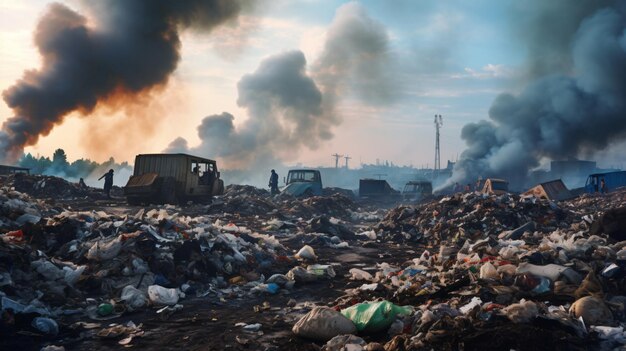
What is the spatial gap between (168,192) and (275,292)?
11.2m

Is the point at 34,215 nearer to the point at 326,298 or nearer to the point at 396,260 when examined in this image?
the point at 326,298

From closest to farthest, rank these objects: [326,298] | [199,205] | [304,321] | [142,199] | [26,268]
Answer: [304,321] < [26,268] < [326,298] < [142,199] < [199,205]

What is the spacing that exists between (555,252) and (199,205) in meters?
15.0

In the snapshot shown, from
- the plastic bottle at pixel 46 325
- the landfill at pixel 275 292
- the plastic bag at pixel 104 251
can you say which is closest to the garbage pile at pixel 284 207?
the landfill at pixel 275 292

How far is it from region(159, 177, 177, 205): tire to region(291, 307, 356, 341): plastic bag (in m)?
13.3

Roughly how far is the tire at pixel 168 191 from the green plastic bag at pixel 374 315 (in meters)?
13.5

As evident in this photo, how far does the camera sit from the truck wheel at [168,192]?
54.6 feet

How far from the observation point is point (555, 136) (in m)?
39.5

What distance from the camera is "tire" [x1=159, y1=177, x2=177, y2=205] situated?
1666cm

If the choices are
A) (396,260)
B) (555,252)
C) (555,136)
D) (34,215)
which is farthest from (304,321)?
(555,136)

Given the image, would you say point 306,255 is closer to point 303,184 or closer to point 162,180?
point 162,180

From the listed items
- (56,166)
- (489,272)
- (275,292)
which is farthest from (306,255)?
(56,166)

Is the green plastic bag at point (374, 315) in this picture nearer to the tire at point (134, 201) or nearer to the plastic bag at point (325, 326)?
the plastic bag at point (325, 326)

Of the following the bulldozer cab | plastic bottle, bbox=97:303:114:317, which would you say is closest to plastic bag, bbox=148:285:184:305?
plastic bottle, bbox=97:303:114:317
